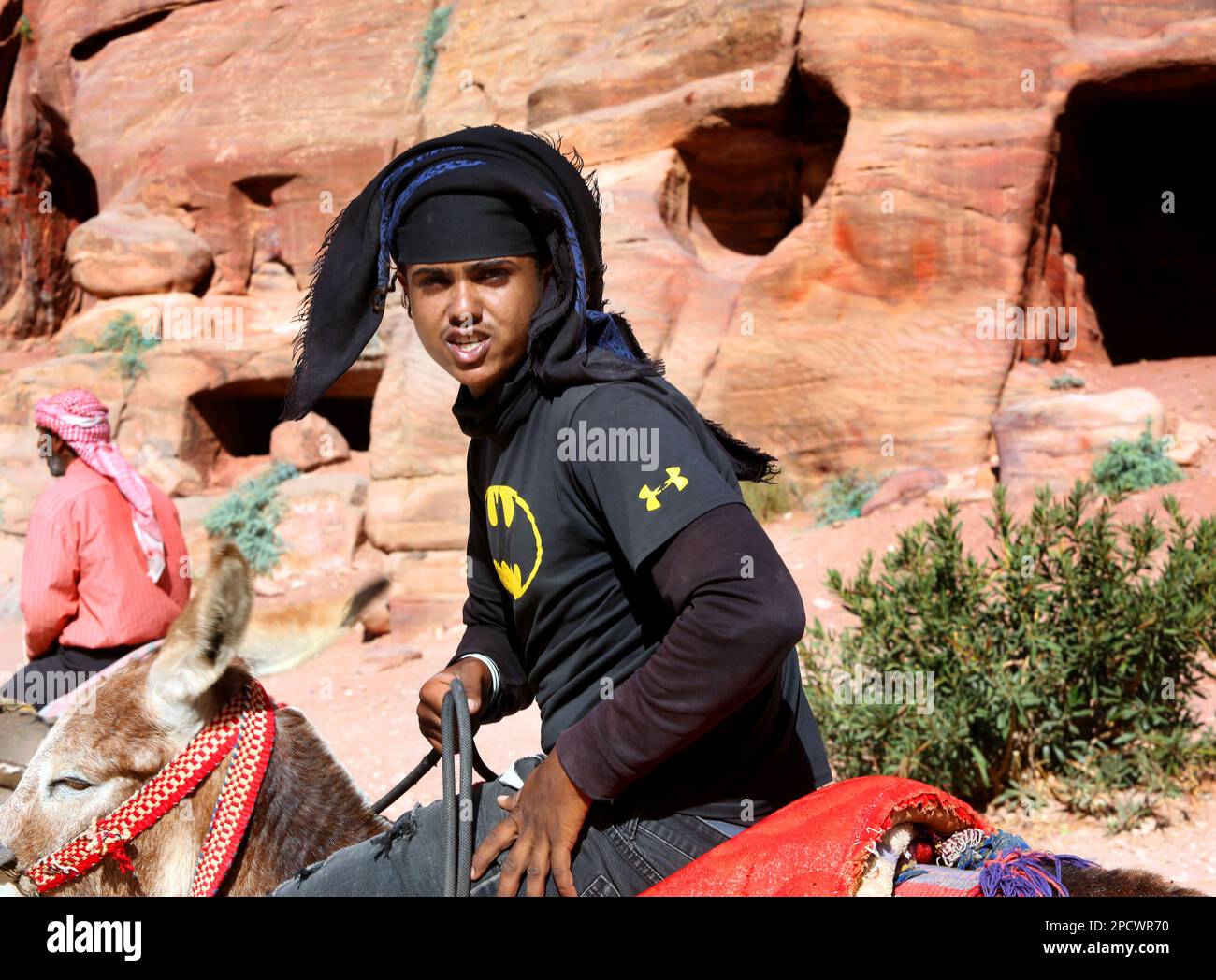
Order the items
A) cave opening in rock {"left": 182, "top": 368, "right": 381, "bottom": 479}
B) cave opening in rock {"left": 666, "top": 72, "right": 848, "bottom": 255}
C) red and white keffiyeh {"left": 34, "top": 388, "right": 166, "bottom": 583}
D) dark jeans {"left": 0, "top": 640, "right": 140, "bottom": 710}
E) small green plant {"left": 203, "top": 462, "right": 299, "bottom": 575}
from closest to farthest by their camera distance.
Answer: dark jeans {"left": 0, "top": 640, "right": 140, "bottom": 710}, red and white keffiyeh {"left": 34, "top": 388, "right": 166, "bottom": 583}, cave opening in rock {"left": 666, "top": 72, "right": 848, "bottom": 255}, small green plant {"left": 203, "top": 462, "right": 299, "bottom": 575}, cave opening in rock {"left": 182, "top": 368, "right": 381, "bottom": 479}

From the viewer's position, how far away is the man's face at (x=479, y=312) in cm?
192

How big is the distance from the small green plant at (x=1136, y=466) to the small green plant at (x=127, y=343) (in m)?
12.6

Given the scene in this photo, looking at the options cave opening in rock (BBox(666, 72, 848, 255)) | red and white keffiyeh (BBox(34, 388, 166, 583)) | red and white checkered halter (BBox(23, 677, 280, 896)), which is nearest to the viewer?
red and white checkered halter (BBox(23, 677, 280, 896))

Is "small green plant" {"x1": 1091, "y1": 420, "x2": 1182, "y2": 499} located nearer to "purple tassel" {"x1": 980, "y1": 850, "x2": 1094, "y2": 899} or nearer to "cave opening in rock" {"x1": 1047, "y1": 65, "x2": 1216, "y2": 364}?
"cave opening in rock" {"x1": 1047, "y1": 65, "x2": 1216, "y2": 364}

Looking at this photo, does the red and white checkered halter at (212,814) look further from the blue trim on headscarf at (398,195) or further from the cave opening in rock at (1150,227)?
the cave opening in rock at (1150,227)

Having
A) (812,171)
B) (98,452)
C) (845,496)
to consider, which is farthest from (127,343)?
(98,452)

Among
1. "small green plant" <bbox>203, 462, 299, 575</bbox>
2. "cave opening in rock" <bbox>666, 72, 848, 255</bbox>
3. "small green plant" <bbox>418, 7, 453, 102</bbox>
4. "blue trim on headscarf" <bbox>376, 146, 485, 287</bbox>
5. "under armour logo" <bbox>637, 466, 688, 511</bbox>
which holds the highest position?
Answer: "small green plant" <bbox>418, 7, 453, 102</bbox>

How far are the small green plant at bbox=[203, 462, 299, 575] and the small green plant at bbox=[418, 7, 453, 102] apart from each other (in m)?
6.05

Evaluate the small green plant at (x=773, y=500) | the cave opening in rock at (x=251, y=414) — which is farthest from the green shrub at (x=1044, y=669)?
the cave opening in rock at (x=251, y=414)

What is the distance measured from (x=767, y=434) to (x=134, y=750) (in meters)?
10.00

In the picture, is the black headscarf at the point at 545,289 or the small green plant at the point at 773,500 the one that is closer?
the black headscarf at the point at 545,289

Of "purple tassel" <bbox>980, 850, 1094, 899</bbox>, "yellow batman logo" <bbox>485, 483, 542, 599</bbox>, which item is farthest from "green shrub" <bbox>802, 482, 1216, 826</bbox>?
"yellow batman logo" <bbox>485, 483, 542, 599</bbox>

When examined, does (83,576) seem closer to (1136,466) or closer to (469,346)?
(469,346)

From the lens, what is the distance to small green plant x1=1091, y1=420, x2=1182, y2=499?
8695 millimetres
